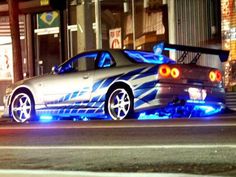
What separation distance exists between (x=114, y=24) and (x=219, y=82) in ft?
28.4

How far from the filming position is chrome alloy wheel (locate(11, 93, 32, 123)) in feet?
42.2

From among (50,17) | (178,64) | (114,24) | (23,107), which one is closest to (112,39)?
(114,24)

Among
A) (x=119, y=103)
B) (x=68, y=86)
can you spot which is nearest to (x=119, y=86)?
(x=119, y=103)

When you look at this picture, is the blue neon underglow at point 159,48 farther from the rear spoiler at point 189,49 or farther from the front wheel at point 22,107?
the front wheel at point 22,107

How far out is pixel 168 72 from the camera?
10844 mm

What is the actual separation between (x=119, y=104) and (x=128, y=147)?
12.9ft

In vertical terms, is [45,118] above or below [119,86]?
below

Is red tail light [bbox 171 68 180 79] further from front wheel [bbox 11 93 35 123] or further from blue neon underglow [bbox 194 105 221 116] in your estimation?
front wheel [bbox 11 93 35 123]

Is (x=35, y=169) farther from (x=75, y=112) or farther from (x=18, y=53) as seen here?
(x=18, y=53)

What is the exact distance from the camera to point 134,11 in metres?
19.1

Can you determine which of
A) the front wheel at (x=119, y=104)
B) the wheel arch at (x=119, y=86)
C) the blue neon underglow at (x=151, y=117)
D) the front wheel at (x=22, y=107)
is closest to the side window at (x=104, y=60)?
the wheel arch at (x=119, y=86)

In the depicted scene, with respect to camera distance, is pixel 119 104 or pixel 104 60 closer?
pixel 119 104

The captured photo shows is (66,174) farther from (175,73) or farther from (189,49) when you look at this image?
(189,49)

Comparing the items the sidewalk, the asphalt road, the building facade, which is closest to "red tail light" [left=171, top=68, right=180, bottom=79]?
the asphalt road
